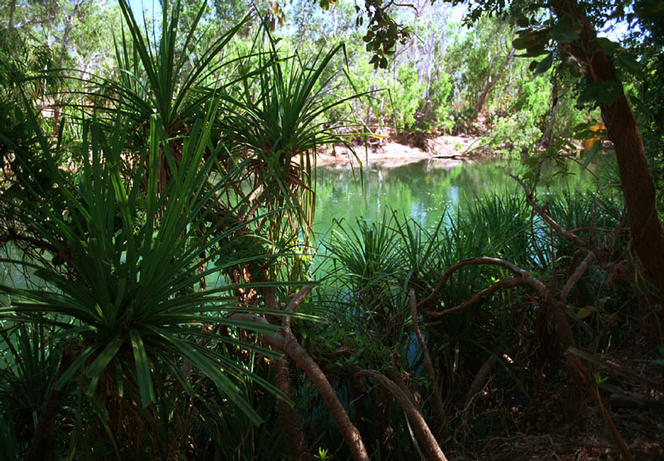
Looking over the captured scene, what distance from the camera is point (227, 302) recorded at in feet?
6.56

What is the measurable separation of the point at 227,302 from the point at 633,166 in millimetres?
1476

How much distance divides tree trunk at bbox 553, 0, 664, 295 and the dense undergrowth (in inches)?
3.3

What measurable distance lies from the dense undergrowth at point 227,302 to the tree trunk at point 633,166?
0.08m

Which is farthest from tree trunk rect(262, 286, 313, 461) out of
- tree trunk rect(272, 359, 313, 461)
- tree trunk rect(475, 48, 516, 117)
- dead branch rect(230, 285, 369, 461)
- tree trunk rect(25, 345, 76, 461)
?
tree trunk rect(475, 48, 516, 117)

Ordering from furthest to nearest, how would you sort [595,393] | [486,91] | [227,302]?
1. [486,91]
2. [227,302]
3. [595,393]

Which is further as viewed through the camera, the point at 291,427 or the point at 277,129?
the point at 277,129

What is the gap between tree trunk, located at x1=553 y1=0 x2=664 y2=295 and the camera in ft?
4.49

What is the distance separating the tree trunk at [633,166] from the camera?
1368 millimetres

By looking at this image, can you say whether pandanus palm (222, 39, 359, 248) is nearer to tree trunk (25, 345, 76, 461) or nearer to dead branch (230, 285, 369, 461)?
dead branch (230, 285, 369, 461)

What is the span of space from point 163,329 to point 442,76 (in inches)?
1025

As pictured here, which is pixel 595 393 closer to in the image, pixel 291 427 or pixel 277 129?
pixel 291 427

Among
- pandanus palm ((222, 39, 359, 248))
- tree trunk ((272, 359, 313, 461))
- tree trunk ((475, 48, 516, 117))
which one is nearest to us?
tree trunk ((272, 359, 313, 461))

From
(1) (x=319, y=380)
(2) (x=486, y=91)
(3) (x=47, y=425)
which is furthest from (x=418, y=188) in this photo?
(2) (x=486, y=91)

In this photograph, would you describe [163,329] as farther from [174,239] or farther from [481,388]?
[481,388]
